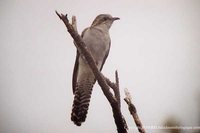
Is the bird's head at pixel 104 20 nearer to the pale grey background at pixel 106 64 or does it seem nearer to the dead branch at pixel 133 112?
the pale grey background at pixel 106 64

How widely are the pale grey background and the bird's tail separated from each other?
0.04 m

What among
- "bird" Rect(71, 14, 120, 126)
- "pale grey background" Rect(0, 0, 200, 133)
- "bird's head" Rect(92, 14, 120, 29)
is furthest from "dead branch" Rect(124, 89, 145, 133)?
"bird's head" Rect(92, 14, 120, 29)

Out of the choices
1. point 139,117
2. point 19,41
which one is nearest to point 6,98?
point 19,41

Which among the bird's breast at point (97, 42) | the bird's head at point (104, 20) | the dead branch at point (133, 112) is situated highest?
the bird's head at point (104, 20)

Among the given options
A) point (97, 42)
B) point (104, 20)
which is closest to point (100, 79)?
point (97, 42)

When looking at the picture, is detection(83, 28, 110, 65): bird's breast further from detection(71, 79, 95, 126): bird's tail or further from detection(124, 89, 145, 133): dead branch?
detection(124, 89, 145, 133): dead branch

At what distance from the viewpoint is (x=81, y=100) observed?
6.52ft

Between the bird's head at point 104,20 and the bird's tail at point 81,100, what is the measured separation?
0.38 meters

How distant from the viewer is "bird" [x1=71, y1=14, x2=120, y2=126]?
1.97 m

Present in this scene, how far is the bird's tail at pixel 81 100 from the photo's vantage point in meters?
1.97

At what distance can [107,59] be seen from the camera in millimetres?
2068

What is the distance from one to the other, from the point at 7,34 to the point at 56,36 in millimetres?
314

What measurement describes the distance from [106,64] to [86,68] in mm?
155

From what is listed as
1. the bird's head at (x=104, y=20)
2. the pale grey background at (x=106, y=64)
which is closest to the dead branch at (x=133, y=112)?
the pale grey background at (x=106, y=64)
